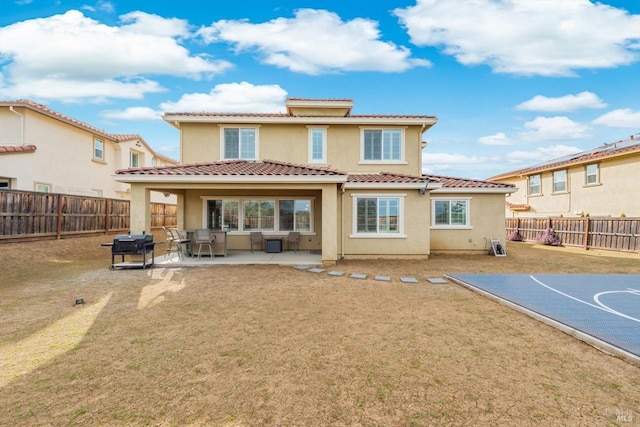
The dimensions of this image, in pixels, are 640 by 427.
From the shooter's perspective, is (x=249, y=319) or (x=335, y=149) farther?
(x=335, y=149)

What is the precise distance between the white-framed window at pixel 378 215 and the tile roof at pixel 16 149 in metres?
17.7

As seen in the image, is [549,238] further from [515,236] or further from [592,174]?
[592,174]

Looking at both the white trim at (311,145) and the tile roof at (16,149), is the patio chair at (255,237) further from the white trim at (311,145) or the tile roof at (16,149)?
the tile roof at (16,149)

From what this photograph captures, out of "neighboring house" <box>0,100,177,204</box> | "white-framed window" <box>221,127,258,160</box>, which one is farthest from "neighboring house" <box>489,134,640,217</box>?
"neighboring house" <box>0,100,177,204</box>

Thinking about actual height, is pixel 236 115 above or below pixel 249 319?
above

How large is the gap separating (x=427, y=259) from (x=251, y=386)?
36.7 ft

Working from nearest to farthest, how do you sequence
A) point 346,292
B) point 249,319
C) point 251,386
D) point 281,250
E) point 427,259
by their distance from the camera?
point 251,386, point 249,319, point 346,292, point 427,259, point 281,250

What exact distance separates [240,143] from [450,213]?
11135 mm

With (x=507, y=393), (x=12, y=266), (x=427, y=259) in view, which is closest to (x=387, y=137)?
(x=427, y=259)

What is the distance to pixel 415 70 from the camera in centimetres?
1891

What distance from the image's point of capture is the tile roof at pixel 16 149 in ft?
50.9

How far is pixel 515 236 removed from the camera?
2288 cm

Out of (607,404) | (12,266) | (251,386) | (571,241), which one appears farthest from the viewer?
(571,241)

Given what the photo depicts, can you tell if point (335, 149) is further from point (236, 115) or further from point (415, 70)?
point (415, 70)
